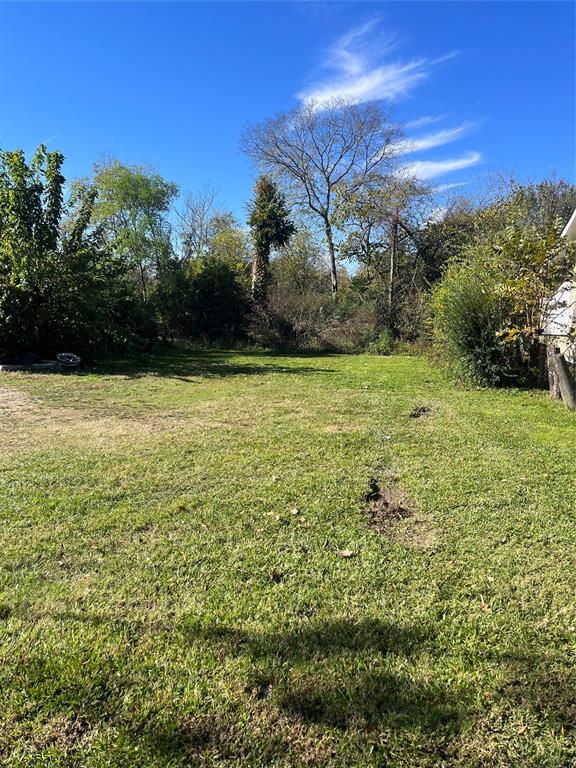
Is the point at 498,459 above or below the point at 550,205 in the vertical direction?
below

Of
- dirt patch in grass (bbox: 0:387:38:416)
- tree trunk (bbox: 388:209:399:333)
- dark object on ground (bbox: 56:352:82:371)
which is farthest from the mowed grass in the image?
tree trunk (bbox: 388:209:399:333)

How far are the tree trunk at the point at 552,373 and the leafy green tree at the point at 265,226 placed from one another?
556 inches

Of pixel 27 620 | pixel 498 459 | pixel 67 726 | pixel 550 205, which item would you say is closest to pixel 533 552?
pixel 498 459

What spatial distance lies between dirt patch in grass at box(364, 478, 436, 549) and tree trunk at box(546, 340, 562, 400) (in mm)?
5660

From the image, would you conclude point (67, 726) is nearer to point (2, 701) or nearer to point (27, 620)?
point (2, 701)

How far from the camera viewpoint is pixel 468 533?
3414mm

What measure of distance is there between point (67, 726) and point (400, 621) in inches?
60.9

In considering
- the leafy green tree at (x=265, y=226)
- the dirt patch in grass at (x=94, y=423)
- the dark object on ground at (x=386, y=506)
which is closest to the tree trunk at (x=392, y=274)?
the leafy green tree at (x=265, y=226)

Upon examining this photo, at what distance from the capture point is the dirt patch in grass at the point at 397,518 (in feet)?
11.1

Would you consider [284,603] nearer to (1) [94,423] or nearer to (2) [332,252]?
(1) [94,423]

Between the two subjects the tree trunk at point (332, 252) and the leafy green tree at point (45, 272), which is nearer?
the leafy green tree at point (45, 272)

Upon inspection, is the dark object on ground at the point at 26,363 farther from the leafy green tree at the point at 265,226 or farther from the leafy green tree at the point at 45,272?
the leafy green tree at the point at 265,226

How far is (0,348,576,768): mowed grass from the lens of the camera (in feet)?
6.00

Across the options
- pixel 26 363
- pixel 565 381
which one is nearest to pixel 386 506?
pixel 565 381
